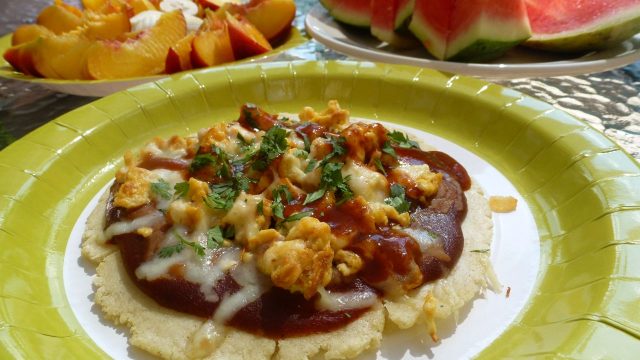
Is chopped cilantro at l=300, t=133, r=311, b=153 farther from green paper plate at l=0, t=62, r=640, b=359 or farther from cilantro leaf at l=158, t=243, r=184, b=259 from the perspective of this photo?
green paper plate at l=0, t=62, r=640, b=359

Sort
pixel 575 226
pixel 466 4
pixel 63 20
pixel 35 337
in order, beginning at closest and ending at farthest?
1. pixel 35 337
2. pixel 575 226
3. pixel 466 4
4. pixel 63 20

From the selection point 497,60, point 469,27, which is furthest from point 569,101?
point 469,27

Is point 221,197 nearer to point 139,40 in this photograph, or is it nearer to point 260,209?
point 260,209

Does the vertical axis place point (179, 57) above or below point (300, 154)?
below

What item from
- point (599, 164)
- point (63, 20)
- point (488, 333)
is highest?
point (599, 164)

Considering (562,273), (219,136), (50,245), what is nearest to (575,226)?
(562,273)

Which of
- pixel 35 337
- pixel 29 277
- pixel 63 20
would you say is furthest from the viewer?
pixel 63 20

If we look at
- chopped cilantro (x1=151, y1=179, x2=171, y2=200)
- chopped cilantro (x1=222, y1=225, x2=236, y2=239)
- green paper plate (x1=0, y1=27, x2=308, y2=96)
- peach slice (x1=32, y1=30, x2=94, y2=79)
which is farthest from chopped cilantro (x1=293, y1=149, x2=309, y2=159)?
peach slice (x1=32, y1=30, x2=94, y2=79)

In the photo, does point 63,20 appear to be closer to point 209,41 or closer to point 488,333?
point 209,41
